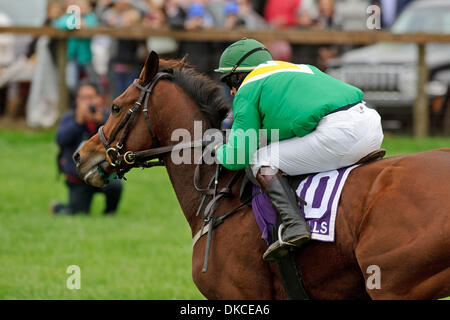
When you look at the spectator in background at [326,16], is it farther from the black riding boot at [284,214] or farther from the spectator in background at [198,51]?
the black riding boot at [284,214]

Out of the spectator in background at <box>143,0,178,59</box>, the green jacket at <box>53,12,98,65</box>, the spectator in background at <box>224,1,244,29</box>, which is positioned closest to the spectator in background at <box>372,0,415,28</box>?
the spectator in background at <box>224,1,244,29</box>

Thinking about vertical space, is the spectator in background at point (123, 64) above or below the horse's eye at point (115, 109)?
below

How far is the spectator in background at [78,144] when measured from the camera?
10242 mm

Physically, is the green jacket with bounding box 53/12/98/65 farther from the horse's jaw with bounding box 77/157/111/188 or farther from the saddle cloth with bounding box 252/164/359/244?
the saddle cloth with bounding box 252/164/359/244

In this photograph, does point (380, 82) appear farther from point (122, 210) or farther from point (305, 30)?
point (122, 210)

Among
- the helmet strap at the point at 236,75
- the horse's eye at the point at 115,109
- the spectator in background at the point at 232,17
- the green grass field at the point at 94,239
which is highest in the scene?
the helmet strap at the point at 236,75

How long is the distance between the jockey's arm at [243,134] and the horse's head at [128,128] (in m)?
0.74

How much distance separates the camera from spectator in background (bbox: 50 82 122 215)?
33.6ft

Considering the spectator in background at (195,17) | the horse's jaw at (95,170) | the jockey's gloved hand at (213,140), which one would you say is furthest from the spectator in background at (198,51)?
the jockey's gloved hand at (213,140)

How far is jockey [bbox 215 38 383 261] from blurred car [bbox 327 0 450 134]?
28.9 feet

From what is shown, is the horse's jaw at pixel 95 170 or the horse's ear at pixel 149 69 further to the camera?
the horse's jaw at pixel 95 170

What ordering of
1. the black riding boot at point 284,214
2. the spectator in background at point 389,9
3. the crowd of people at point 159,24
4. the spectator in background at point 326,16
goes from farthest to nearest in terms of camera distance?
1. the spectator in background at point 389,9
2. the spectator in background at point 326,16
3. the crowd of people at point 159,24
4. the black riding boot at point 284,214

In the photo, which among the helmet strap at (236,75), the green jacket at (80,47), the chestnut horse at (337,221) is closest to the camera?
the chestnut horse at (337,221)
